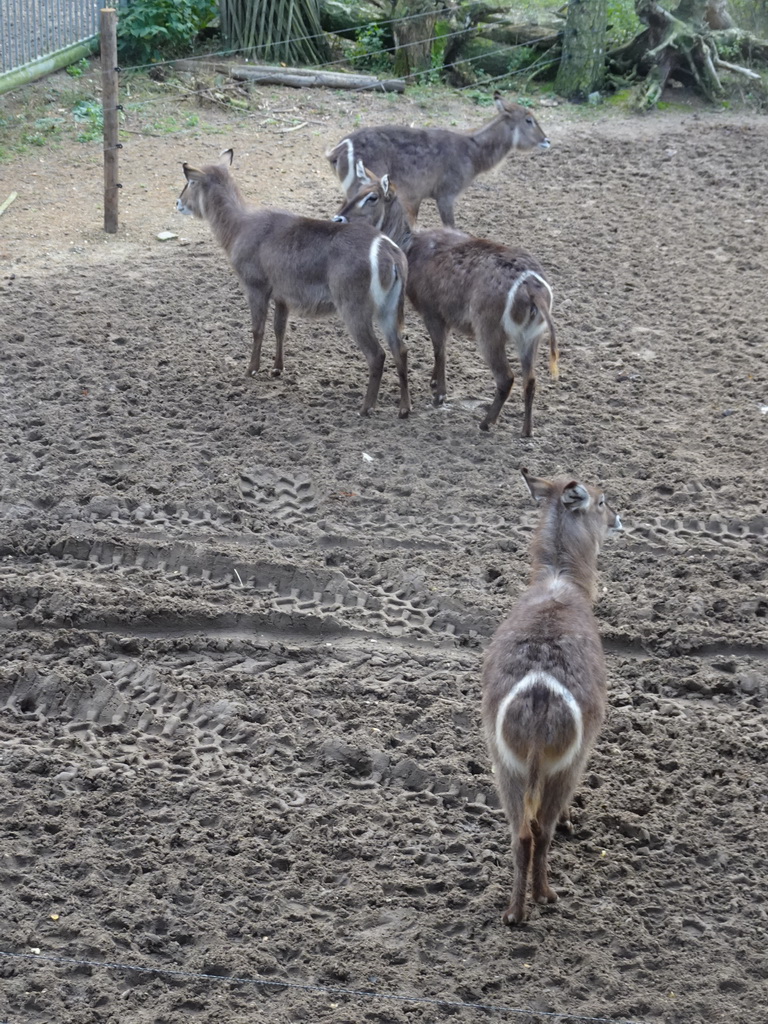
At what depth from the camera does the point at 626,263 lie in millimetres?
8742

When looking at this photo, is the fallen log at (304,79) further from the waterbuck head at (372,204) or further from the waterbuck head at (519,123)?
the waterbuck head at (372,204)

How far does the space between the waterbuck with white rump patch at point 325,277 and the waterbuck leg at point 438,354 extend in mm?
229

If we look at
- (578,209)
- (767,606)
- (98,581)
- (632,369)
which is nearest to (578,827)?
(767,606)

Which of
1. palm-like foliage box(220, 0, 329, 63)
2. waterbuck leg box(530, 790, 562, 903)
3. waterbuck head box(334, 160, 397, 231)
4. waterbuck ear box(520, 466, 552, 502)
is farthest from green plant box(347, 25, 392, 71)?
waterbuck leg box(530, 790, 562, 903)

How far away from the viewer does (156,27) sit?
12.5 metres

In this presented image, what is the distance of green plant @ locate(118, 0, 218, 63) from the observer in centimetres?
1254

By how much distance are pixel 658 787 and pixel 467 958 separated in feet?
3.60

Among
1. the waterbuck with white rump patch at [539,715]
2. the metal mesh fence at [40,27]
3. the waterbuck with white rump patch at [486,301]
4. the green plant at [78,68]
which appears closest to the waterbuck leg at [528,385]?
the waterbuck with white rump patch at [486,301]

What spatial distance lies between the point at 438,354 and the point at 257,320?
1.15 metres

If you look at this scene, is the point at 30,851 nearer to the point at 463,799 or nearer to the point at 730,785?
the point at 463,799

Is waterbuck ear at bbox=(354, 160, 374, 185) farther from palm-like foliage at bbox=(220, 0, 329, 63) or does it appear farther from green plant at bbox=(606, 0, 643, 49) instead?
green plant at bbox=(606, 0, 643, 49)

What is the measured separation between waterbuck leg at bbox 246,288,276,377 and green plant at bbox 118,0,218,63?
6.87m

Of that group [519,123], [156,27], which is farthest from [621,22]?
[156,27]

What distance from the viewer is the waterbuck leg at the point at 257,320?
7.05m
